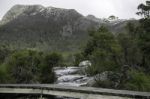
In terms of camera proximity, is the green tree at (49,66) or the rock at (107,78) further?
the green tree at (49,66)

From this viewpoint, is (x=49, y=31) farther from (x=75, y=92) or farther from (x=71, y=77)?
(x=75, y=92)

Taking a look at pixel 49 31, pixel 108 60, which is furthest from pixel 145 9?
pixel 49 31

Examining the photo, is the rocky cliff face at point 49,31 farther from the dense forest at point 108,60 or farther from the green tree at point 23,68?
the green tree at point 23,68

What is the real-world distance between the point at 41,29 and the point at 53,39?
16511 millimetres

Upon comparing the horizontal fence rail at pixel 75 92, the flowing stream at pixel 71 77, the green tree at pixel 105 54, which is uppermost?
the green tree at pixel 105 54

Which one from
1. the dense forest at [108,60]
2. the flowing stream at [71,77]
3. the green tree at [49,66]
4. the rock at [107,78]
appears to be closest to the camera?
the rock at [107,78]

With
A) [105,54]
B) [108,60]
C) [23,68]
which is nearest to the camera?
[105,54]

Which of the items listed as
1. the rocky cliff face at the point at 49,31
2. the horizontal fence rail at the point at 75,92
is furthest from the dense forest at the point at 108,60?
the rocky cliff face at the point at 49,31

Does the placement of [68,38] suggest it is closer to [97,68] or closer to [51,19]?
[51,19]

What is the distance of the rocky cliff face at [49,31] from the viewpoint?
120812 mm

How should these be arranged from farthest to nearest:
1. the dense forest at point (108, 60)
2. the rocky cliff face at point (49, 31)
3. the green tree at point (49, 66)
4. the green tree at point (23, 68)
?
the rocky cliff face at point (49, 31)
the green tree at point (49, 66)
the green tree at point (23, 68)
the dense forest at point (108, 60)

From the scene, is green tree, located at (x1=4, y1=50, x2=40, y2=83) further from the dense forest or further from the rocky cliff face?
the rocky cliff face

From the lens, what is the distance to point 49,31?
150750mm

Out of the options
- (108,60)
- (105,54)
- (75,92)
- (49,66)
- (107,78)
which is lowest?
(107,78)
